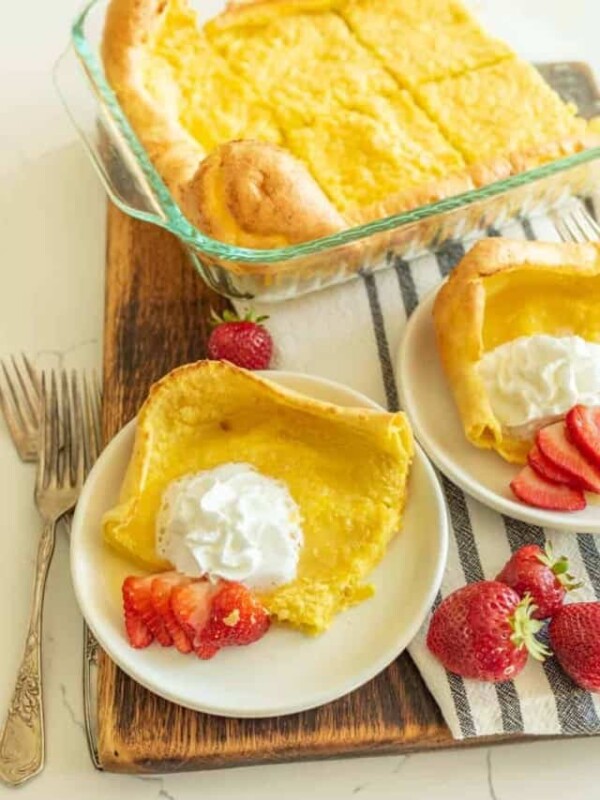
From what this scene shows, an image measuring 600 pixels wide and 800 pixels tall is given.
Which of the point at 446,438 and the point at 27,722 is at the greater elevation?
the point at 446,438

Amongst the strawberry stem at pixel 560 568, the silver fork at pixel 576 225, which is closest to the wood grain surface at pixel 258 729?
the strawberry stem at pixel 560 568

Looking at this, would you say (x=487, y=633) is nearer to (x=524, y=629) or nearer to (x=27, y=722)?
(x=524, y=629)

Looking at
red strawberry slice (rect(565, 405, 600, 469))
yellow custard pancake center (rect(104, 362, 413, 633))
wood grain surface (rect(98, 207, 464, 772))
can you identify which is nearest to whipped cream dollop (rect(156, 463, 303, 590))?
yellow custard pancake center (rect(104, 362, 413, 633))

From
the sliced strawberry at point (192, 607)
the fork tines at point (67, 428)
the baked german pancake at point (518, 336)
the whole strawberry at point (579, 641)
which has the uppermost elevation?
the baked german pancake at point (518, 336)

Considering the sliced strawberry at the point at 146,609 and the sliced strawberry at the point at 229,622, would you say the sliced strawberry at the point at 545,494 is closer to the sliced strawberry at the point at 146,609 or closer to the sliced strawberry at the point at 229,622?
the sliced strawberry at the point at 229,622

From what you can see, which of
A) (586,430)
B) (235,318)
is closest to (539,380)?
(586,430)

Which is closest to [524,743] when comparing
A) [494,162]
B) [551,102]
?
[494,162]
